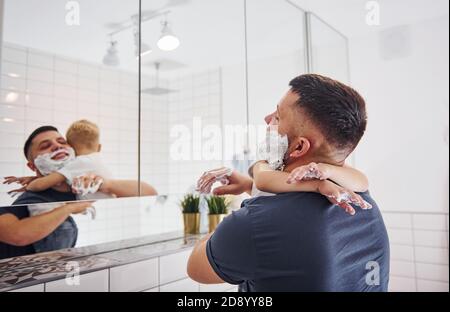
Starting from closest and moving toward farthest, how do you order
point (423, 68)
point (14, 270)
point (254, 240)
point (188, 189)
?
point (254, 240) < point (14, 270) < point (188, 189) < point (423, 68)

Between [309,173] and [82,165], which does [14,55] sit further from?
[309,173]

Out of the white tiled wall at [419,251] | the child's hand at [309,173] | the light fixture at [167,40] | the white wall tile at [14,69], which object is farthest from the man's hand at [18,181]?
the white tiled wall at [419,251]

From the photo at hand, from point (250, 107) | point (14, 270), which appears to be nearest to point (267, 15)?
point (250, 107)

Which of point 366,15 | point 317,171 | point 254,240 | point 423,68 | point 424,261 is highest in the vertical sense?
point 366,15

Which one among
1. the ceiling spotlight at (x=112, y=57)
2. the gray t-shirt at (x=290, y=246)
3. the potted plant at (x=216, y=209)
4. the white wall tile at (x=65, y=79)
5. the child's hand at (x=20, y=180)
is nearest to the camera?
the gray t-shirt at (x=290, y=246)

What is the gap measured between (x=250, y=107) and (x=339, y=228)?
506mm

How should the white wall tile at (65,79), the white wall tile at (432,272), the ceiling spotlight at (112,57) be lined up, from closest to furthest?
1. the white wall tile at (65,79)
2. the ceiling spotlight at (112,57)
3. the white wall tile at (432,272)

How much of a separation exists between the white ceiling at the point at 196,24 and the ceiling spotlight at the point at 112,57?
13 millimetres

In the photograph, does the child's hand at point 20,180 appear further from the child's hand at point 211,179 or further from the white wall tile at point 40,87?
the child's hand at point 211,179

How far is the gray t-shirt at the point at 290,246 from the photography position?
1.60ft

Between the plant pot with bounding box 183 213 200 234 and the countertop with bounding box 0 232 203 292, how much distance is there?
7cm

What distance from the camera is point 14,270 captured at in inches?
33.7

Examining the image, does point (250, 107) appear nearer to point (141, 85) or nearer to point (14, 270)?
point (141, 85)

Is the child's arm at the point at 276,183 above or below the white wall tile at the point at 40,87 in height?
below
